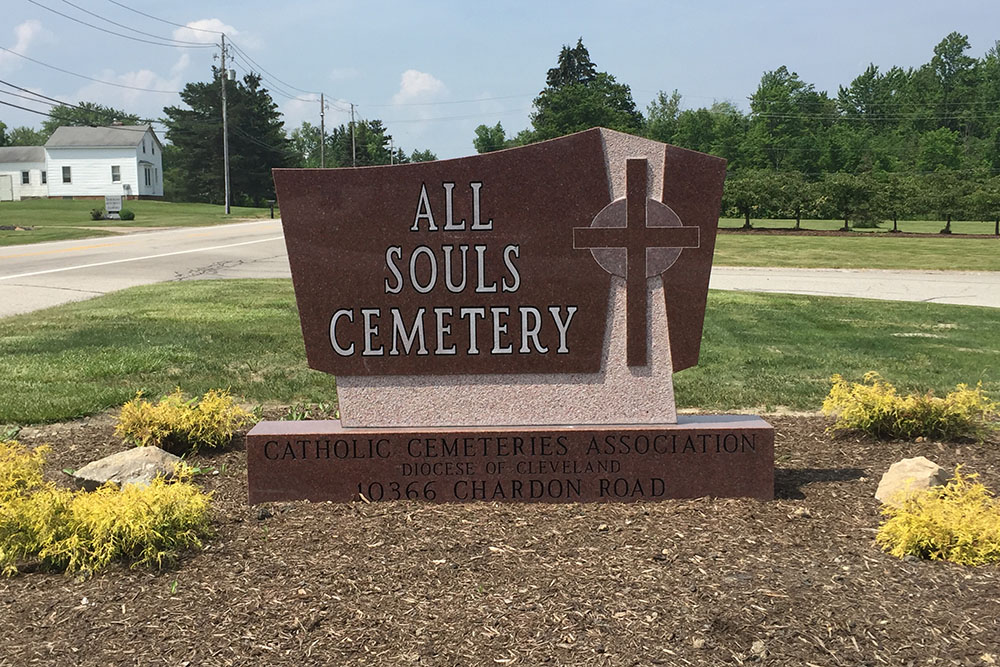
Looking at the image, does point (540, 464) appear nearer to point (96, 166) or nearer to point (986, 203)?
point (986, 203)

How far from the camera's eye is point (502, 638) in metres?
3.11

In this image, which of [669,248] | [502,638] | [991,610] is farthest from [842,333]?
[502,638]

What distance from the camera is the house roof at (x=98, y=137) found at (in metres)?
67.2

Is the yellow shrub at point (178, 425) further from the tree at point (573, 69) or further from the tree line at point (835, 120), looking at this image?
the tree at point (573, 69)

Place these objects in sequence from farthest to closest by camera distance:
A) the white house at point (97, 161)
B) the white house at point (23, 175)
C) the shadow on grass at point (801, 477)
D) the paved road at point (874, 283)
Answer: the white house at point (23, 175)
the white house at point (97, 161)
the paved road at point (874, 283)
the shadow on grass at point (801, 477)

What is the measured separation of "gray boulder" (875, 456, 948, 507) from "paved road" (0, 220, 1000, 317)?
11.3 metres

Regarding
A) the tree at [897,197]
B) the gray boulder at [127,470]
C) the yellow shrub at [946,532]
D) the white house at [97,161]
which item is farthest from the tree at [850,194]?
the white house at [97,161]

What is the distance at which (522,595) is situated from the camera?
135 inches

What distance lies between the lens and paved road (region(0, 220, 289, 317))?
14.7 meters

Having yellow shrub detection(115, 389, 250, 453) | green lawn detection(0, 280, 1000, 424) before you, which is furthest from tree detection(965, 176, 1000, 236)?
yellow shrub detection(115, 389, 250, 453)

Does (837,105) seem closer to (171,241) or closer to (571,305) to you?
(171,241)

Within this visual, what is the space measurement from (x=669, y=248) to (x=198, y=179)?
7569cm

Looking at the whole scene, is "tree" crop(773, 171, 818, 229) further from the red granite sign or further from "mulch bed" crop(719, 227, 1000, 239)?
the red granite sign

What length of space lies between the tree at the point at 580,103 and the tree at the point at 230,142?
80.0 feet
